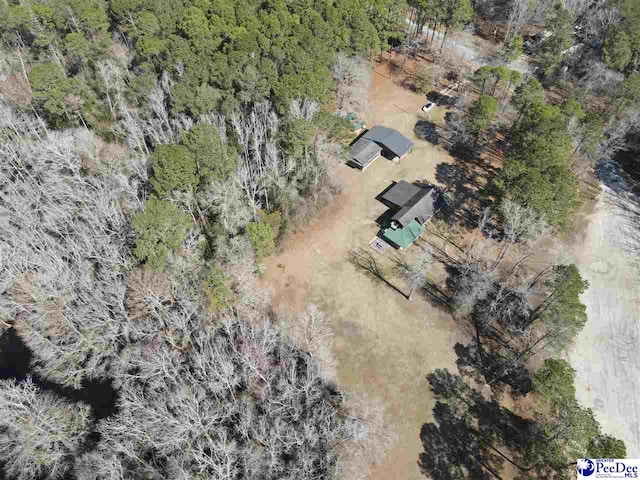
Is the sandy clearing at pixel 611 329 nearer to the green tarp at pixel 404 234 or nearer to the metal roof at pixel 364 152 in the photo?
the green tarp at pixel 404 234

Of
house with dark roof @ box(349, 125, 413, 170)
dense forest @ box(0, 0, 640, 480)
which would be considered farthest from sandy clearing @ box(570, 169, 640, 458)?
house with dark roof @ box(349, 125, 413, 170)

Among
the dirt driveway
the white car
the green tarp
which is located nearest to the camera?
the dirt driveway

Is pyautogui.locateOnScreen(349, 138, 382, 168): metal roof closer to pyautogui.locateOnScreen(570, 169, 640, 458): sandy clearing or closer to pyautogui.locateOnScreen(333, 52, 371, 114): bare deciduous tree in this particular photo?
pyautogui.locateOnScreen(333, 52, 371, 114): bare deciduous tree

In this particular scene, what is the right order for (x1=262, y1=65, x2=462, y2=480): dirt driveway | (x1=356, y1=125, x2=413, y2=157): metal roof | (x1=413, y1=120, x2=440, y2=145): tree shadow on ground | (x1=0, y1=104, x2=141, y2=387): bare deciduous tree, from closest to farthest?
(x1=0, y1=104, x2=141, y2=387): bare deciduous tree → (x1=262, y1=65, x2=462, y2=480): dirt driveway → (x1=356, y1=125, x2=413, y2=157): metal roof → (x1=413, y1=120, x2=440, y2=145): tree shadow on ground

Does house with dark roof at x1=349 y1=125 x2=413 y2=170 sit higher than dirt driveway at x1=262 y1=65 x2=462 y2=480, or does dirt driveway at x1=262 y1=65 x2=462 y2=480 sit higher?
house with dark roof at x1=349 y1=125 x2=413 y2=170

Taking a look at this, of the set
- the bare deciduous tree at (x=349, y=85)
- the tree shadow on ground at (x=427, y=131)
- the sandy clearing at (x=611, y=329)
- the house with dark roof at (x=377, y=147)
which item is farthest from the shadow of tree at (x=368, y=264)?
the bare deciduous tree at (x=349, y=85)

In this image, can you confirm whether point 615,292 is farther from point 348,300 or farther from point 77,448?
point 77,448

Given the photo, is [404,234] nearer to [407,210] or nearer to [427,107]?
[407,210]
